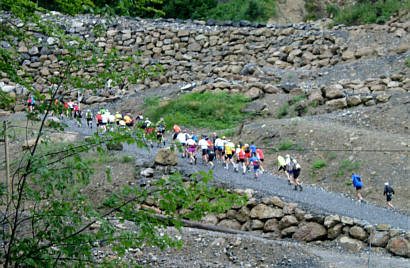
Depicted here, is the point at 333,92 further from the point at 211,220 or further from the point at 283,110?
the point at 211,220

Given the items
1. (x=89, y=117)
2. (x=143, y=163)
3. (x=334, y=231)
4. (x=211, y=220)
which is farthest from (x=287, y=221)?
(x=89, y=117)

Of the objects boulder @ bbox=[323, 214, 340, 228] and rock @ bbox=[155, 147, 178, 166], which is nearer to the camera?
boulder @ bbox=[323, 214, 340, 228]

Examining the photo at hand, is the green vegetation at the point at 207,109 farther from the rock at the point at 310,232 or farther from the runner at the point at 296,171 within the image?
the rock at the point at 310,232

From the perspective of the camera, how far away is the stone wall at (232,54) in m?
29.5

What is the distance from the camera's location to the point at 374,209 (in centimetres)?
1627

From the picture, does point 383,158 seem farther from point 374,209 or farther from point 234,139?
point 234,139

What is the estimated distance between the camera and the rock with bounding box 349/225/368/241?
1414 cm

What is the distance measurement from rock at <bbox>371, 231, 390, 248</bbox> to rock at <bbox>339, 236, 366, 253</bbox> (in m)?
0.32

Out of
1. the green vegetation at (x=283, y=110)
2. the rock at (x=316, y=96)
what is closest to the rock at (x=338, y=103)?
the rock at (x=316, y=96)

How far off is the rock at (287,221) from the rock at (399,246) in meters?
2.84

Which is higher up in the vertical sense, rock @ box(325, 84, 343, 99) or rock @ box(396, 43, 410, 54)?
rock @ box(396, 43, 410, 54)

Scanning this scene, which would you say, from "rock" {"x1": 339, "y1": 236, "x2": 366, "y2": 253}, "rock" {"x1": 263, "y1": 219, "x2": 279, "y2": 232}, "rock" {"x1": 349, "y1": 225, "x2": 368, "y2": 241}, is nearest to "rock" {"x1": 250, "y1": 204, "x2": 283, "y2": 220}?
"rock" {"x1": 263, "y1": 219, "x2": 279, "y2": 232}

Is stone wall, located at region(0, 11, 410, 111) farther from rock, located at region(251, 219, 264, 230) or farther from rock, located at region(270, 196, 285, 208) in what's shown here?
rock, located at region(251, 219, 264, 230)

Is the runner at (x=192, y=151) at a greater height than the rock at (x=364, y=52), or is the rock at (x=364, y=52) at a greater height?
the rock at (x=364, y=52)
